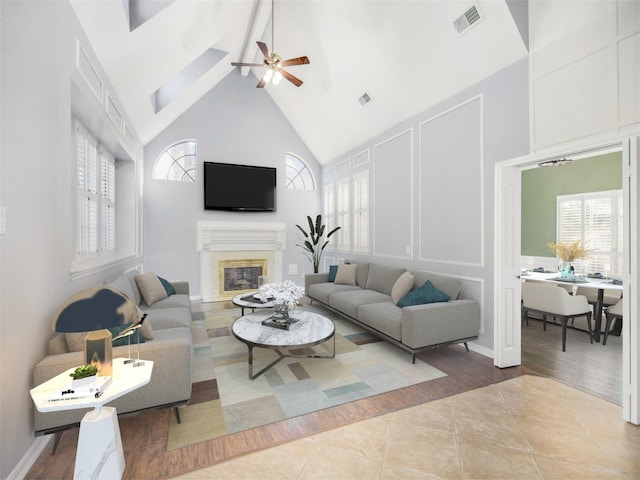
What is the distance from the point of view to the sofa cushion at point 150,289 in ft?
12.7

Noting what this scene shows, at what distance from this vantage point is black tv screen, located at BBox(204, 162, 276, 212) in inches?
251

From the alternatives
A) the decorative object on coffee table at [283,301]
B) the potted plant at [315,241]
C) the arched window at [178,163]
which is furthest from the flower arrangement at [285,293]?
the arched window at [178,163]

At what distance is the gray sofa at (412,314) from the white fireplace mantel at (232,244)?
2.48m

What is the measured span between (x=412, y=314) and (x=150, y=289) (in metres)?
3.29

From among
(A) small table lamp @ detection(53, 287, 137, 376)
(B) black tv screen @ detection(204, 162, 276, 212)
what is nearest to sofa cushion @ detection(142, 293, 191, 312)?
(A) small table lamp @ detection(53, 287, 137, 376)

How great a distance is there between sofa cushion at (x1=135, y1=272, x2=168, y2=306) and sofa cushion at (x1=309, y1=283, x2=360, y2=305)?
2.42 meters

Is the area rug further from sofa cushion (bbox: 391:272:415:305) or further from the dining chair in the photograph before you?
the dining chair

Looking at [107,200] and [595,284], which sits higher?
[107,200]

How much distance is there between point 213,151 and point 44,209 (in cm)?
487

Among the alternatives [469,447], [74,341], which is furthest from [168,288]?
[469,447]

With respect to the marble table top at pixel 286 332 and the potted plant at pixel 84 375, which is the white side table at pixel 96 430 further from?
the marble table top at pixel 286 332

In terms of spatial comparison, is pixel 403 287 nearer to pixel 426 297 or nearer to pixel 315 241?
pixel 426 297

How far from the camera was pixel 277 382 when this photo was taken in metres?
2.76

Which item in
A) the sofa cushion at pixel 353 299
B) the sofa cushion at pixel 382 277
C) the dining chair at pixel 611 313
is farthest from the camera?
the sofa cushion at pixel 382 277
